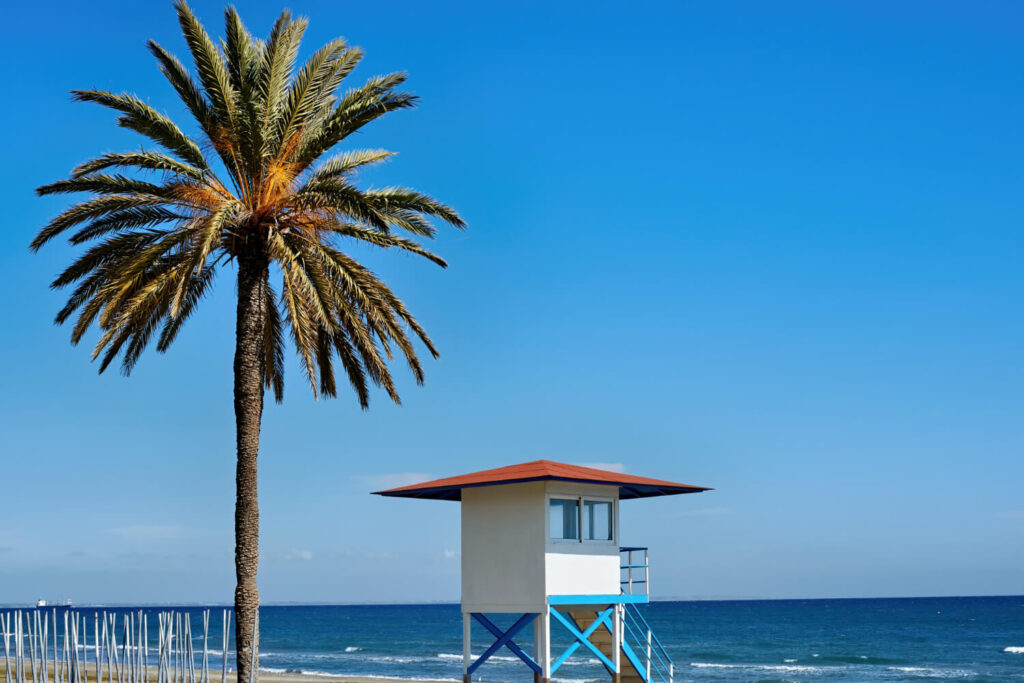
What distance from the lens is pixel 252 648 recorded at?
17.5 m

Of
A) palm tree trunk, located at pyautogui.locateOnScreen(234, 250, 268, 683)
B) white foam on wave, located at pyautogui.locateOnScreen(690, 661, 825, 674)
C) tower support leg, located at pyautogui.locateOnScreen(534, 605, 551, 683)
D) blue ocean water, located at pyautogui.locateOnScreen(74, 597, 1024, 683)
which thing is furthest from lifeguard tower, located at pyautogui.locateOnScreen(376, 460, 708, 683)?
white foam on wave, located at pyautogui.locateOnScreen(690, 661, 825, 674)

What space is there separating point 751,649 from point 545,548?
190ft

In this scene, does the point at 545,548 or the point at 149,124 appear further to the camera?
the point at 545,548

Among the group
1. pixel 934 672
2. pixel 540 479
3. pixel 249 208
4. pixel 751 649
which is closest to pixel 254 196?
pixel 249 208

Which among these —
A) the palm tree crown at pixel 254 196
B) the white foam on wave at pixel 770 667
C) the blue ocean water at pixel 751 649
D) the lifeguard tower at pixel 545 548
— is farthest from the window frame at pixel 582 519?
the white foam on wave at pixel 770 667

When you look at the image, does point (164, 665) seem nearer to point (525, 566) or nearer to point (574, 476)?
point (525, 566)

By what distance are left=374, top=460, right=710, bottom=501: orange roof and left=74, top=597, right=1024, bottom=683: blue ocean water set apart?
863 inches

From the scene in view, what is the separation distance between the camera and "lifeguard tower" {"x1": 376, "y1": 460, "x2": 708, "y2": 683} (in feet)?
73.6

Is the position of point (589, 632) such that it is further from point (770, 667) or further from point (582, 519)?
point (770, 667)

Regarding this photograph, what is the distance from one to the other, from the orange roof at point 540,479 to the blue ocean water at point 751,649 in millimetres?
21923

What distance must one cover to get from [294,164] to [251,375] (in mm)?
3381

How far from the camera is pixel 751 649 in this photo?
248 ft

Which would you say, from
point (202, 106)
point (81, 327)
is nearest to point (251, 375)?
point (81, 327)

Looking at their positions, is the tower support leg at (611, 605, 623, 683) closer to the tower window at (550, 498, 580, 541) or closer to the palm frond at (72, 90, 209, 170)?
the tower window at (550, 498, 580, 541)
